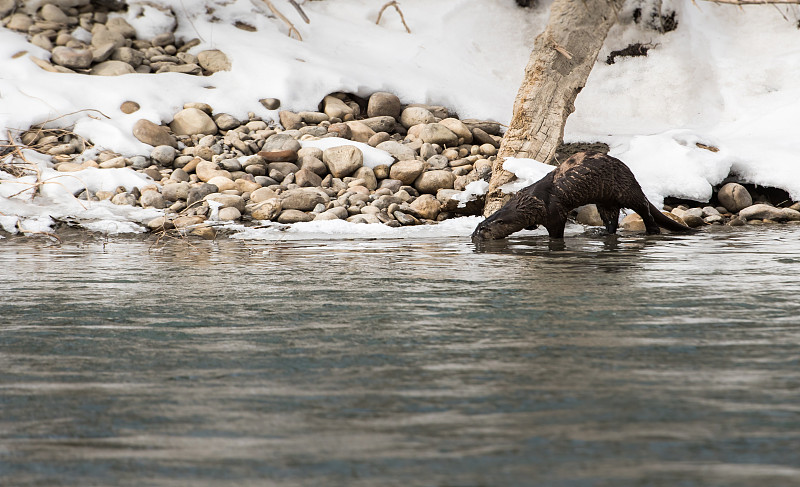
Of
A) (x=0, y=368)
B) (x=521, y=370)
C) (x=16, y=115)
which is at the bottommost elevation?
(x=0, y=368)

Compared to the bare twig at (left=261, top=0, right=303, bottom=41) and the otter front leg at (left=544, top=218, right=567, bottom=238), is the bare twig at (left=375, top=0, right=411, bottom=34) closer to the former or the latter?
the bare twig at (left=261, top=0, right=303, bottom=41)

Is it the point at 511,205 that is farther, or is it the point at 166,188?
the point at 166,188

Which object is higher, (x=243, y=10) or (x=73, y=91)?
(x=243, y=10)

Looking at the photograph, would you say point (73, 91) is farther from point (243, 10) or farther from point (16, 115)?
point (243, 10)

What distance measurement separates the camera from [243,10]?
1455 centimetres

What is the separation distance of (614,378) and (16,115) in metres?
10.6

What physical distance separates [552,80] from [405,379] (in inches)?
318

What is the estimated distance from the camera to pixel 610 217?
8469mm

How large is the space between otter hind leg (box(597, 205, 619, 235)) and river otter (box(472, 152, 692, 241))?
0.79 ft

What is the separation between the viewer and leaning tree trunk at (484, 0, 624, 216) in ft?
32.3

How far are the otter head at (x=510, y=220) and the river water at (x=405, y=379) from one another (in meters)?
2.96

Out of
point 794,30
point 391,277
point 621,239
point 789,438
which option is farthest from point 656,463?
point 794,30

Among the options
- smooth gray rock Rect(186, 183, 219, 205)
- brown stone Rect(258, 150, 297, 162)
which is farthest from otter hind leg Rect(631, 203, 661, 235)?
smooth gray rock Rect(186, 183, 219, 205)

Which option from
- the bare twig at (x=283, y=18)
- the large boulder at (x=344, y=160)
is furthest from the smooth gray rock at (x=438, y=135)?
the bare twig at (x=283, y=18)
